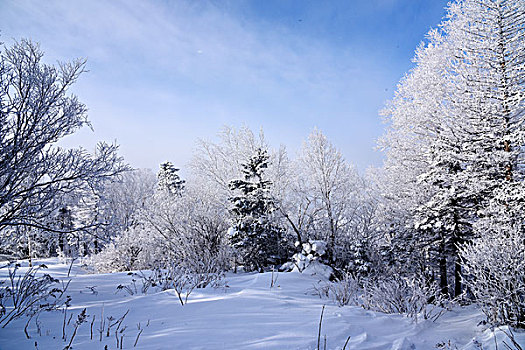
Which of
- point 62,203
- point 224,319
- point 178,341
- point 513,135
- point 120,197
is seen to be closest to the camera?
point 178,341

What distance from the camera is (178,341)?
9.88 ft

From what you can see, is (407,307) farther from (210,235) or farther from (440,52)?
(440,52)

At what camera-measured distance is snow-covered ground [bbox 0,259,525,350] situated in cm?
306

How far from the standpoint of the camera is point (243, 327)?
3.47 meters

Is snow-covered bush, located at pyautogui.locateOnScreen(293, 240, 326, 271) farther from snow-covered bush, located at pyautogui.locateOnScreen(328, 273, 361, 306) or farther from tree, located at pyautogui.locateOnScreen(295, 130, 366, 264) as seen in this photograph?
→ tree, located at pyautogui.locateOnScreen(295, 130, 366, 264)

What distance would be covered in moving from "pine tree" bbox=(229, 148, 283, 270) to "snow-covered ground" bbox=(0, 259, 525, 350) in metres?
6.39

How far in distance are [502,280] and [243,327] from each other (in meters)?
3.90

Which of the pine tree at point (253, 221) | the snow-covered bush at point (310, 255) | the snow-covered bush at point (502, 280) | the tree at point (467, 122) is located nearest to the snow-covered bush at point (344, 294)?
the snow-covered bush at point (502, 280)

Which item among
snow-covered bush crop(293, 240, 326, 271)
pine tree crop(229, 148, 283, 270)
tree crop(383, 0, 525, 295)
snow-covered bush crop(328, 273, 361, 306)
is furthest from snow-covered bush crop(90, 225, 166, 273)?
tree crop(383, 0, 525, 295)

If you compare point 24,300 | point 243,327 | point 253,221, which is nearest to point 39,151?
point 24,300

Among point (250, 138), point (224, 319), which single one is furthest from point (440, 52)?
point (224, 319)

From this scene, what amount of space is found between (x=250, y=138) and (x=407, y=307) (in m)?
14.1

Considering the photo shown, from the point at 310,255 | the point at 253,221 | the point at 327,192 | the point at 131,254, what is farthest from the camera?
the point at 327,192

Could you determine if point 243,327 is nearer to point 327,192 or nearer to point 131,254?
point 131,254
